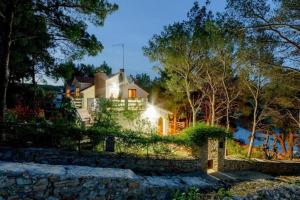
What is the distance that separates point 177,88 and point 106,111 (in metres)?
7.84

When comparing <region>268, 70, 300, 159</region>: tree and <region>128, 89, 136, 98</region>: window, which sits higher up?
<region>128, 89, 136, 98</region>: window

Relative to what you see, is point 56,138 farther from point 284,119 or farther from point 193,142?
point 284,119

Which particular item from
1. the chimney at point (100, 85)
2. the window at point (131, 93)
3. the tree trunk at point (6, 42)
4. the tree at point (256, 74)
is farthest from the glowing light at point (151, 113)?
the tree trunk at point (6, 42)

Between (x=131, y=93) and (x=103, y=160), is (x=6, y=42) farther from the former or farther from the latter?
(x=131, y=93)

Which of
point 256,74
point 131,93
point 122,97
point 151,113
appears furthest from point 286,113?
point 122,97

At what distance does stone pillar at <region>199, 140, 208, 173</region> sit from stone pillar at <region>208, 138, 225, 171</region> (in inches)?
39.3

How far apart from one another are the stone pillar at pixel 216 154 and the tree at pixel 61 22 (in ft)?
24.2

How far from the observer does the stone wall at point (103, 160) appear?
29.1ft

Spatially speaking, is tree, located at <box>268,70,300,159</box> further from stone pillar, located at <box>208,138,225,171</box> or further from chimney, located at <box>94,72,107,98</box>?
chimney, located at <box>94,72,107,98</box>

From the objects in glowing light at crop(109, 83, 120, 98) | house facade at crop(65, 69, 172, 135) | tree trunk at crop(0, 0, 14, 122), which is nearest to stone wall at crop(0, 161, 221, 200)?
tree trunk at crop(0, 0, 14, 122)

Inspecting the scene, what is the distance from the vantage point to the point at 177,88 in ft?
69.2

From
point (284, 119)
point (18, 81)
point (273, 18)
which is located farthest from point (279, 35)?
point (18, 81)

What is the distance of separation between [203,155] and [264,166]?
5.23 metres

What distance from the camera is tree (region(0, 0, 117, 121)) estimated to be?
30.6ft
